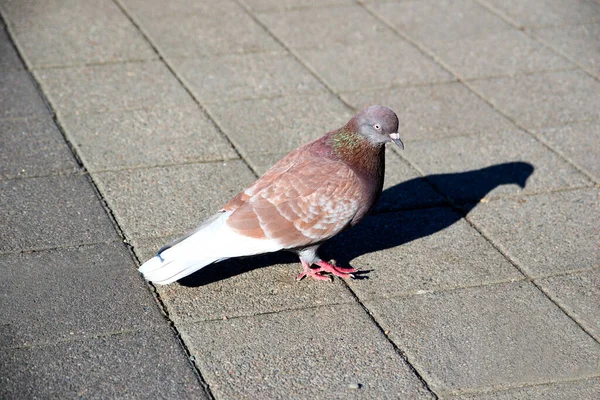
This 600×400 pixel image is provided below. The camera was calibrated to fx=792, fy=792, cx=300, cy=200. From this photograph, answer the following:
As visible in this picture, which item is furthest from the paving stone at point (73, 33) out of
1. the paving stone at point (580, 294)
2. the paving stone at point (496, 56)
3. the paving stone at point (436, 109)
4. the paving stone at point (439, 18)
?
the paving stone at point (580, 294)

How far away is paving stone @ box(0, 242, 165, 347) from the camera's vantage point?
393 centimetres

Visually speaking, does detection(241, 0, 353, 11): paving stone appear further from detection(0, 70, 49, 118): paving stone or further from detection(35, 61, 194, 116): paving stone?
detection(0, 70, 49, 118): paving stone

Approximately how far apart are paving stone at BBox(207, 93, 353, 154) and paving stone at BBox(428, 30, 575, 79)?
1404 millimetres

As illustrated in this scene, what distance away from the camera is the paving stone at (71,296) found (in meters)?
3.93

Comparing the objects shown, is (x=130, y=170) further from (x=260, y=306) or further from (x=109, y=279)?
(x=260, y=306)

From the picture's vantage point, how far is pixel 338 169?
4332mm

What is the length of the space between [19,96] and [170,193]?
6.37ft

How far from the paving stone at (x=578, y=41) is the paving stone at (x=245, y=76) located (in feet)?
8.24

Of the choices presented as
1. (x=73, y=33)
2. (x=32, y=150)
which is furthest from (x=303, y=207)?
(x=73, y=33)

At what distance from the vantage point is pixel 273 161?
5.61 m

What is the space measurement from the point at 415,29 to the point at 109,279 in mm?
4637

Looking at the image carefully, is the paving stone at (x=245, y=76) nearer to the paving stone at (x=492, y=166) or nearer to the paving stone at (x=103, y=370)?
the paving stone at (x=492, y=166)

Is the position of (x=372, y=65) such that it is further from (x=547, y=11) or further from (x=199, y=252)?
(x=199, y=252)

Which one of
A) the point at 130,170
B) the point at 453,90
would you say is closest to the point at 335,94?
the point at 453,90
